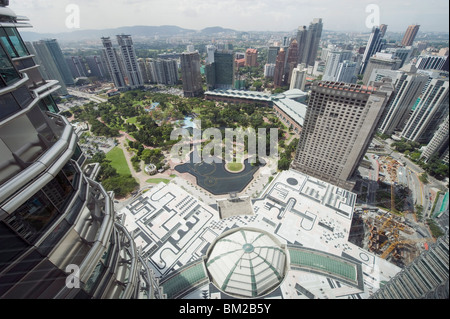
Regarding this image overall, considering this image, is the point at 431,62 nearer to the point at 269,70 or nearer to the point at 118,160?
the point at 269,70

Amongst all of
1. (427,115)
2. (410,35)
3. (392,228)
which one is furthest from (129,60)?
(410,35)

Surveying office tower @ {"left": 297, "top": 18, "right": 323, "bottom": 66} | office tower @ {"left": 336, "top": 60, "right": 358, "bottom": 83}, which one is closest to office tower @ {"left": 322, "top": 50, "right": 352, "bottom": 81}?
office tower @ {"left": 336, "top": 60, "right": 358, "bottom": 83}

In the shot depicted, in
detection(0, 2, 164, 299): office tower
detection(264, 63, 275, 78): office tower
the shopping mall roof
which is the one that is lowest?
the shopping mall roof

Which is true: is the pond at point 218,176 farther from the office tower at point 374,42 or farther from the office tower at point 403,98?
the office tower at point 374,42

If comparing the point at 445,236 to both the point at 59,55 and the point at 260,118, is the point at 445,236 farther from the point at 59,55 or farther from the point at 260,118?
the point at 59,55

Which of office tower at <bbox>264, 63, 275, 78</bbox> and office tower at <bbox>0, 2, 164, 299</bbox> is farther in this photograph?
office tower at <bbox>264, 63, 275, 78</bbox>

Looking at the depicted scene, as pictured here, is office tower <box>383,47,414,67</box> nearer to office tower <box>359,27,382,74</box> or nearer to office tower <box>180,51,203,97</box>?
office tower <box>359,27,382,74</box>

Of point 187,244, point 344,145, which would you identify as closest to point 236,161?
point 344,145
